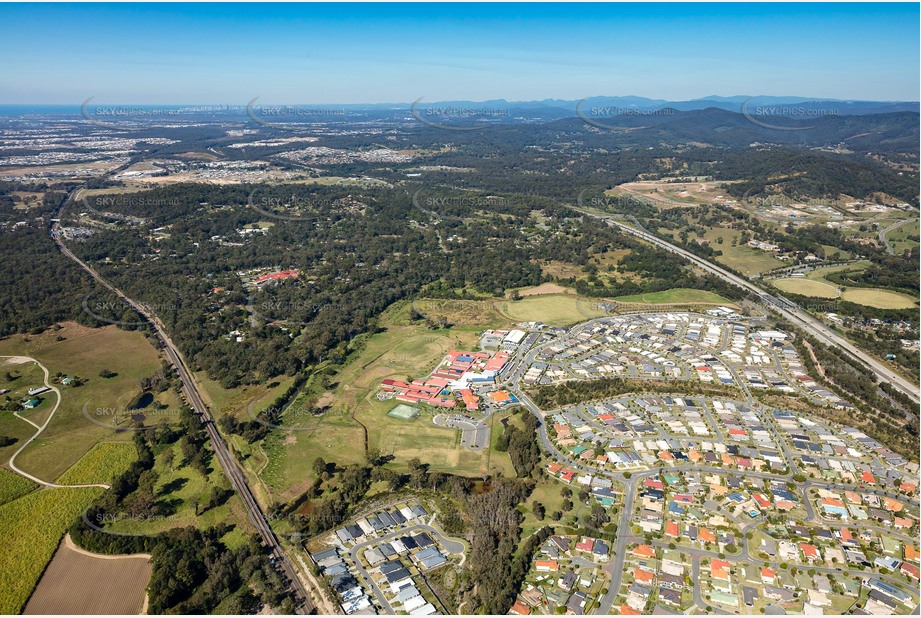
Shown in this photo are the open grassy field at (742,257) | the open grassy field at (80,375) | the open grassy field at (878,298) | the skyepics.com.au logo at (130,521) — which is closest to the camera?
the skyepics.com.au logo at (130,521)

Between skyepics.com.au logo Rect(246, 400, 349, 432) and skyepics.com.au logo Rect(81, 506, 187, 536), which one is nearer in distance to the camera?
skyepics.com.au logo Rect(81, 506, 187, 536)

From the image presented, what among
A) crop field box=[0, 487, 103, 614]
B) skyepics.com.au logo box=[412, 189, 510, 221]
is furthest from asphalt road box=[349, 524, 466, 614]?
skyepics.com.au logo box=[412, 189, 510, 221]

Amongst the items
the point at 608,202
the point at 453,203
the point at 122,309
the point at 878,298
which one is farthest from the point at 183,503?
the point at 608,202

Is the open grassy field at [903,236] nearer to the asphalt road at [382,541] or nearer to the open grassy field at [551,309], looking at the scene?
the open grassy field at [551,309]

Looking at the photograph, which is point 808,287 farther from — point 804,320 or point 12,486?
point 12,486

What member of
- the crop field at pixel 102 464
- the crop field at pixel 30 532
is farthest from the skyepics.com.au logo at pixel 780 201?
the crop field at pixel 30 532

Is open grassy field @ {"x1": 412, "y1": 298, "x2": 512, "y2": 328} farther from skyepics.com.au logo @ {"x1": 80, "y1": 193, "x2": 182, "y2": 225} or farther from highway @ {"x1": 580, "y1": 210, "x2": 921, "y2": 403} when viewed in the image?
skyepics.com.au logo @ {"x1": 80, "y1": 193, "x2": 182, "y2": 225}
